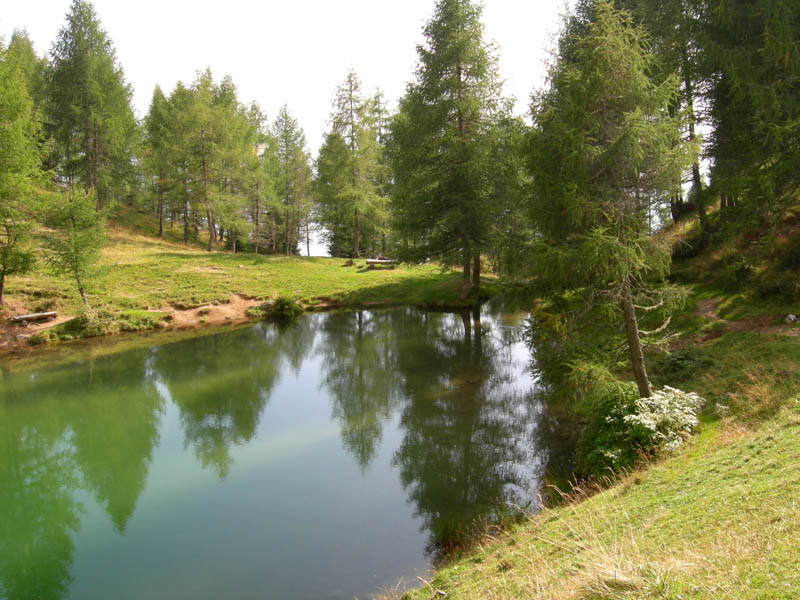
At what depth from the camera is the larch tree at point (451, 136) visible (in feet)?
74.2

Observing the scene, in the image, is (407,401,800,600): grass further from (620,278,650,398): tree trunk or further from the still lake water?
the still lake water

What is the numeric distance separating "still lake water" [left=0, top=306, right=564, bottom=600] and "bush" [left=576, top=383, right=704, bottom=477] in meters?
1.28

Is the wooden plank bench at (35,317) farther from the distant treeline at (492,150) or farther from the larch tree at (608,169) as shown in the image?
the larch tree at (608,169)

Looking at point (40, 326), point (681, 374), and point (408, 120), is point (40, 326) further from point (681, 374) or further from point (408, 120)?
point (681, 374)

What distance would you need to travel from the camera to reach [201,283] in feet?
91.5

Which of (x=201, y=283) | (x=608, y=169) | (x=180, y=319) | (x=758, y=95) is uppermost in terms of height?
(x=758, y=95)

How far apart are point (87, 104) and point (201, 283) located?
60.6ft

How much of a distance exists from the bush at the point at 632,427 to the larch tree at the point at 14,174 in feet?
76.4

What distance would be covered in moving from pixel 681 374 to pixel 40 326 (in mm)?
23937

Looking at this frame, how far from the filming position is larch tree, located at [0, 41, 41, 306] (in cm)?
1958

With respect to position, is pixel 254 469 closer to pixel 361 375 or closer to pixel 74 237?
pixel 361 375

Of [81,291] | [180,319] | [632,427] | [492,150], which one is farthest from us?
[180,319]

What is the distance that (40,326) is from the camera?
20.3 meters

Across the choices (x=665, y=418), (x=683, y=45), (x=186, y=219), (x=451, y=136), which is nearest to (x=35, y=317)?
(x=451, y=136)
